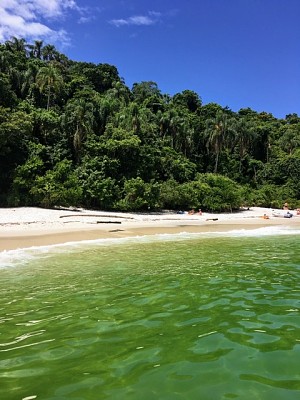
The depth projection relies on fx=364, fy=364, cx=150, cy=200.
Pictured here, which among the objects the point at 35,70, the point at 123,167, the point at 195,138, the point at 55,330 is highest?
the point at 35,70

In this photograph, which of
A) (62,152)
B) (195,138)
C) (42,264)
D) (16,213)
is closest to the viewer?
(42,264)

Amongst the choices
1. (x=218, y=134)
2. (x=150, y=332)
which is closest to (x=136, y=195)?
(x=218, y=134)

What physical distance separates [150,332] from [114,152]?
34.8 metres

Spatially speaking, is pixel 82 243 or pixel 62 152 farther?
pixel 62 152

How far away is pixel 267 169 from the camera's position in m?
67.2

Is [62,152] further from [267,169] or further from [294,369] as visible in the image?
[267,169]

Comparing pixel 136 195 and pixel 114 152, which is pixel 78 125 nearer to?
Answer: pixel 114 152

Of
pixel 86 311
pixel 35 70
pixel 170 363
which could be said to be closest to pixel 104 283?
pixel 86 311

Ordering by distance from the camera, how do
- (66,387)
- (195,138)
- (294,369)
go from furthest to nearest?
(195,138), (294,369), (66,387)

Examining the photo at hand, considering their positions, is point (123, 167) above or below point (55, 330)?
above

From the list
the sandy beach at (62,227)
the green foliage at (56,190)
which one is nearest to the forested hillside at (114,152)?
the green foliage at (56,190)

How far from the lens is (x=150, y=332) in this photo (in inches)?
217

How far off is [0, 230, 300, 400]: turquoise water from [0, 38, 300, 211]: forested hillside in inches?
904

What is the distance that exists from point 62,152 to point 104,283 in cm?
3227
